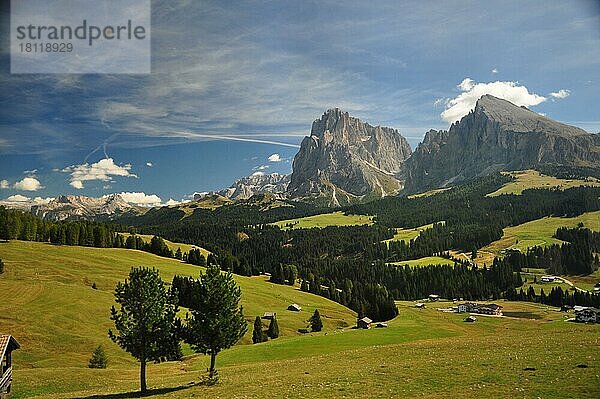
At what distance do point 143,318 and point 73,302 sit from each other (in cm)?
5877

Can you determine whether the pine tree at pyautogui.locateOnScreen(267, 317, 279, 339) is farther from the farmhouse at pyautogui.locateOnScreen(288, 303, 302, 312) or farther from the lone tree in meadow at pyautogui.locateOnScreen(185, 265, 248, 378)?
the lone tree in meadow at pyautogui.locateOnScreen(185, 265, 248, 378)

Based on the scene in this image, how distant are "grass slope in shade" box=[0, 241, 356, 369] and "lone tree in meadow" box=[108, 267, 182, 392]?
32009mm

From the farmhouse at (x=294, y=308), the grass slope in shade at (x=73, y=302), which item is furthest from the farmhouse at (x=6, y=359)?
the farmhouse at (x=294, y=308)

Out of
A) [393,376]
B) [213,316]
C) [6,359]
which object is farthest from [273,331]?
[393,376]

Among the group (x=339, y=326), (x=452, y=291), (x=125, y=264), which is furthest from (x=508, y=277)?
(x=125, y=264)

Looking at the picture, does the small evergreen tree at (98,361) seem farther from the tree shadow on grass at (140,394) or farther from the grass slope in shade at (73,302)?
the tree shadow on grass at (140,394)

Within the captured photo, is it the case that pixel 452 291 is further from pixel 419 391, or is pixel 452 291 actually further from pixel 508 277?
pixel 419 391

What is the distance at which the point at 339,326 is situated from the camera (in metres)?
111

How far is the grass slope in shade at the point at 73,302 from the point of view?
66688 mm

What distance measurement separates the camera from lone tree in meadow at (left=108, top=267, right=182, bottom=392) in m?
35.7

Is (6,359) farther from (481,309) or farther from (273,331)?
(481,309)

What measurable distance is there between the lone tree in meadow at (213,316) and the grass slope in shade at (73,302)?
33415 millimetres

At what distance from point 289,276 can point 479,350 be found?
141 m

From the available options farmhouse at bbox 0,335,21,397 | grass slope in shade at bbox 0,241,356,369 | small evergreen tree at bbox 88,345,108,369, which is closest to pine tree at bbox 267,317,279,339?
grass slope in shade at bbox 0,241,356,369
